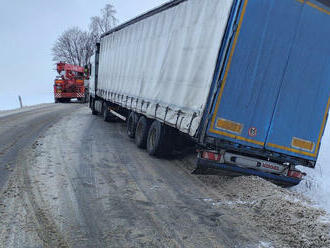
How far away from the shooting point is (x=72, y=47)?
2206 inches

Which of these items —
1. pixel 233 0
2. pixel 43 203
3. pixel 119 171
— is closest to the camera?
pixel 43 203

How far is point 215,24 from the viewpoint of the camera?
6133mm

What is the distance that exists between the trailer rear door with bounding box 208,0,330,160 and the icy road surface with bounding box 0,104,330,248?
1137 mm

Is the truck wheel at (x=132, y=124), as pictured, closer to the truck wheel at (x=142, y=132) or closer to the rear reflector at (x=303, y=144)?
the truck wheel at (x=142, y=132)

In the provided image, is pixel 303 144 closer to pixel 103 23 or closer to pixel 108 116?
pixel 108 116

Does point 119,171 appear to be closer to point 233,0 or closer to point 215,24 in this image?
point 215,24

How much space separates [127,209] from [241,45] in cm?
347

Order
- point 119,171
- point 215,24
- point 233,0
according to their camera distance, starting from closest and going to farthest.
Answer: point 233,0, point 215,24, point 119,171

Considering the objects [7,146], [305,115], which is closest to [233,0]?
[305,115]

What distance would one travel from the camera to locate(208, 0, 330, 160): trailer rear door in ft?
18.9

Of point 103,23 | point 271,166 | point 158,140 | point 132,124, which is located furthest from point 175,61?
point 103,23

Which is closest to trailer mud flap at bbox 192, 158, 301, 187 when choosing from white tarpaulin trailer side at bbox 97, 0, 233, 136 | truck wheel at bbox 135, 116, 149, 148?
white tarpaulin trailer side at bbox 97, 0, 233, 136

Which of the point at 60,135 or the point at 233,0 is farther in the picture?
the point at 60,135

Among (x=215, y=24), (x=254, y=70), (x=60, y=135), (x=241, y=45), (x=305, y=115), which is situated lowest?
(x=60, y=135)
